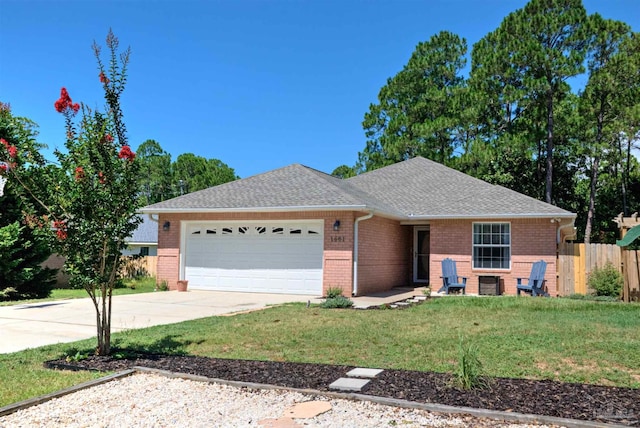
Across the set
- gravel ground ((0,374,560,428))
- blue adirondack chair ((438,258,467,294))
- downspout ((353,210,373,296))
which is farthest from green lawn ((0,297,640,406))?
blue adirondack chair ((438,258,467,294))

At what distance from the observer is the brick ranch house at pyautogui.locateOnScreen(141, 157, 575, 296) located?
14.8 m

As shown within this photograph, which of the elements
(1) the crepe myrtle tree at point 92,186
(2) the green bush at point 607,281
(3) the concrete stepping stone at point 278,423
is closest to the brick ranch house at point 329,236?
(2) the green bush at point 607,281

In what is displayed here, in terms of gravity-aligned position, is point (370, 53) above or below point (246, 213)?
Answer: above

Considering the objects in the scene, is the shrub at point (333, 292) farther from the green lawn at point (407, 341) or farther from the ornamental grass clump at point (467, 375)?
the ornamental grass clump at point (467, 375)

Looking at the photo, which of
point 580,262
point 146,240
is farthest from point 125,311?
point 146,240

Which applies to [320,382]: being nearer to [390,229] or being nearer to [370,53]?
[390,229]

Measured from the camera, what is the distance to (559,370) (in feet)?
18.8

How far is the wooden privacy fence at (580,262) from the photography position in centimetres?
1491

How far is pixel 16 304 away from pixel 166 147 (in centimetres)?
4256

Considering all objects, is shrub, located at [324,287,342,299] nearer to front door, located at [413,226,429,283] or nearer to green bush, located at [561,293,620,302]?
front door, located at [413,226,429,283]

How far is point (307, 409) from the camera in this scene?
4316mm

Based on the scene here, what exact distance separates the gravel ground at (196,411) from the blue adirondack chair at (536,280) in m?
11.8

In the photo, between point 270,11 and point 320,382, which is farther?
point 270,11

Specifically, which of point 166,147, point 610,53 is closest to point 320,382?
point 610,53
